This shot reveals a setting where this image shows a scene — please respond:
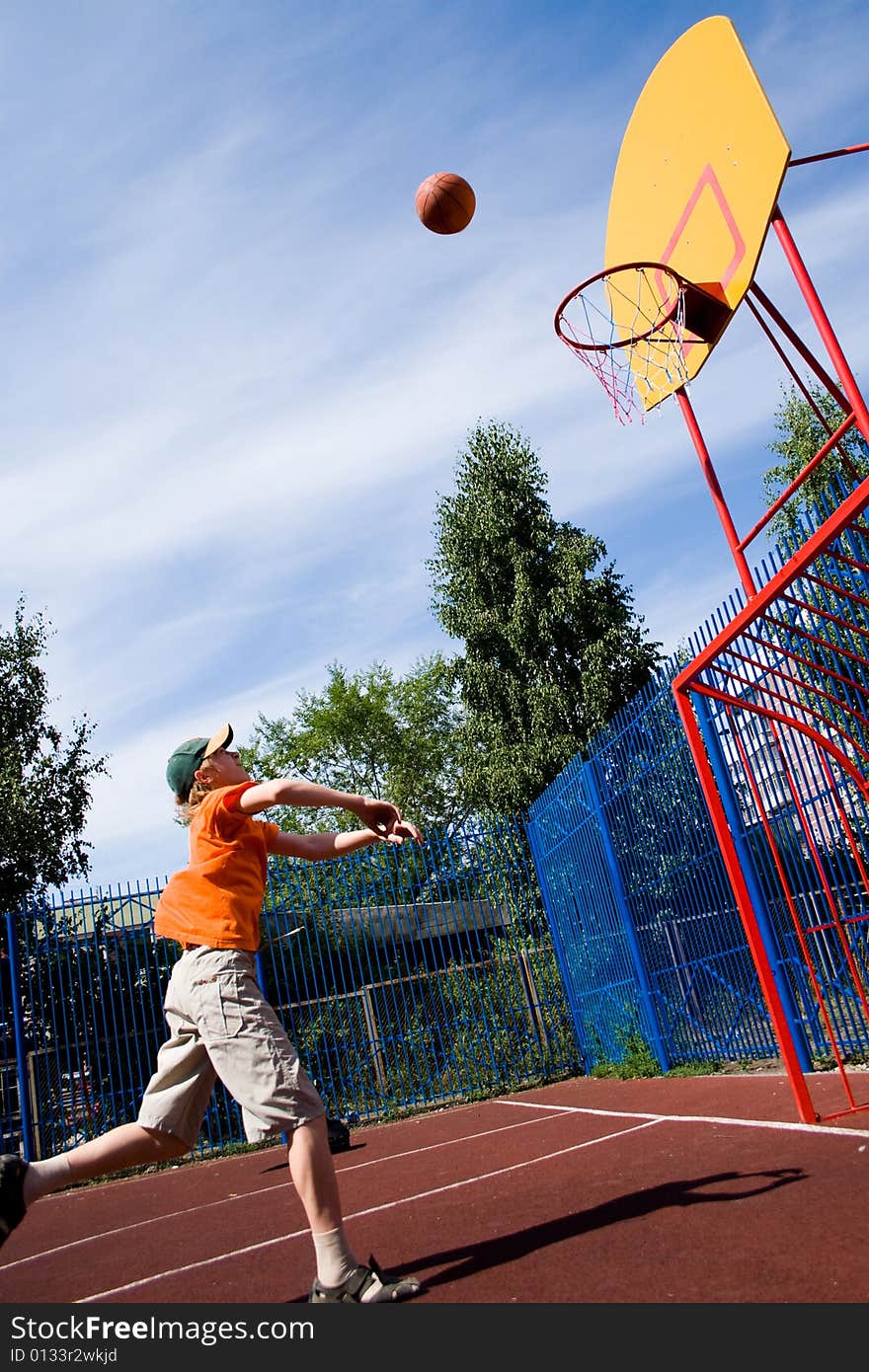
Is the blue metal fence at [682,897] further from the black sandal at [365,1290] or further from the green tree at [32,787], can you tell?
the green tree at [32,787]

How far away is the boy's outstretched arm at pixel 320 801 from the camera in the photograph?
322 centimetres

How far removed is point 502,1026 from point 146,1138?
318 inches

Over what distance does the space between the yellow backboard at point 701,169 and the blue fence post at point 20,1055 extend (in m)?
8.27

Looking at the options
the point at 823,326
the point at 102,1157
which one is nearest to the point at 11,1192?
the point at 102,1157

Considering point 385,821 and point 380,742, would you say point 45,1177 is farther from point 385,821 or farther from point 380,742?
point 380,742

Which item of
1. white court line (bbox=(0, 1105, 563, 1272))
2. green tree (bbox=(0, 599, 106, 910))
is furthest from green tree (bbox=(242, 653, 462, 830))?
white court line (bbox=(0, 1105, 563, 1272))

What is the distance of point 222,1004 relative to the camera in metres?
3.40

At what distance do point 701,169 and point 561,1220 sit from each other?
504 cm

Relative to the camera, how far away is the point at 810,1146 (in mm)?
4250

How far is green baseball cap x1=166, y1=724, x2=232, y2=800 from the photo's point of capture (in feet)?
12.6

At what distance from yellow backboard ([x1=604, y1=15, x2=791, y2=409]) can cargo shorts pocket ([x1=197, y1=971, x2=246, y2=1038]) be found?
3904 mm

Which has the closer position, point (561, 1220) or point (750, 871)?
point (561, 1220)
